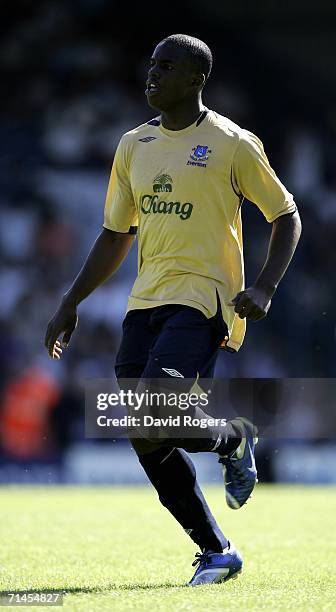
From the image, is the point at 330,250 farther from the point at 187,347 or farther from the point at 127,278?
the point at 187,347

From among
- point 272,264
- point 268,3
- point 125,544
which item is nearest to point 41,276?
point 268,3

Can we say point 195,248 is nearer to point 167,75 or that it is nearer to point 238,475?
point 167,75

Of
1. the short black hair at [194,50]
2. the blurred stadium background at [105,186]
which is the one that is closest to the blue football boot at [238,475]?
the short black hair at [194,50]

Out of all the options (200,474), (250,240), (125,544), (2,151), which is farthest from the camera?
(2,151)

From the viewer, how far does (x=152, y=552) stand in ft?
20.4

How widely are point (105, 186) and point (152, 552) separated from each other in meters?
9.45

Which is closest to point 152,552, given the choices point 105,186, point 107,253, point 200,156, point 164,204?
point 107,253

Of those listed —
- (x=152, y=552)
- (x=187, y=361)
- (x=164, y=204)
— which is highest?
(x=164, y=204)

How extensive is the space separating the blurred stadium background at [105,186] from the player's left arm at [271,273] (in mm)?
7413

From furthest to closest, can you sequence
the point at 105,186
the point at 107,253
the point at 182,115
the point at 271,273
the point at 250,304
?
the point at 105,186
the point at 107,253
the point at 182,115
the point at 271,273
the point at 250,304

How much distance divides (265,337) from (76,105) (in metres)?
4.71

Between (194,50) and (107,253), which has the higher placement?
(194,50)

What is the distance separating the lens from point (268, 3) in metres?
16.2

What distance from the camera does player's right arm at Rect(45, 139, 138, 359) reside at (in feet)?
16.8
